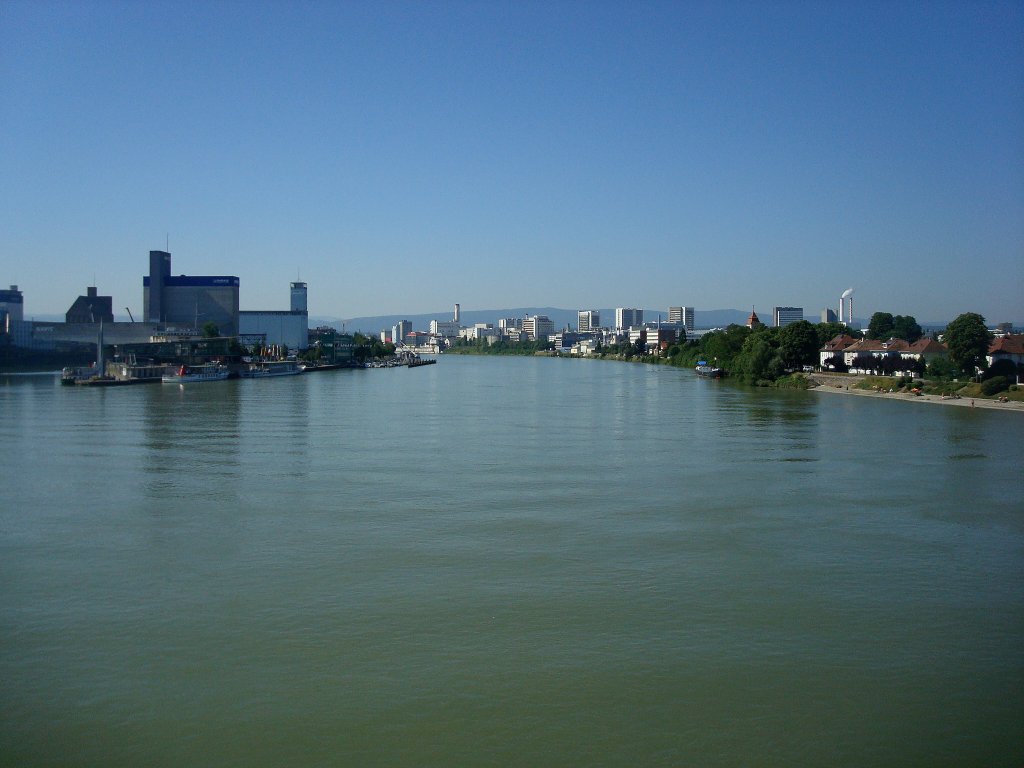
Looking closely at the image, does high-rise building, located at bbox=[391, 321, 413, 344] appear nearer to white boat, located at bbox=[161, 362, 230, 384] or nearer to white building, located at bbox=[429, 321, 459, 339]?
white building, located at bbox=[429, 321, 459, 339]

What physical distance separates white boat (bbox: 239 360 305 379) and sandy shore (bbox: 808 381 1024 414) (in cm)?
1193

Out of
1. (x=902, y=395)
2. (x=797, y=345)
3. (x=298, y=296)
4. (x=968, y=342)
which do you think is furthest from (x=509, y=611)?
(x=298, y=296)

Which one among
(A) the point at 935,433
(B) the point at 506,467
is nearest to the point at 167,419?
(B) the point at 506,467

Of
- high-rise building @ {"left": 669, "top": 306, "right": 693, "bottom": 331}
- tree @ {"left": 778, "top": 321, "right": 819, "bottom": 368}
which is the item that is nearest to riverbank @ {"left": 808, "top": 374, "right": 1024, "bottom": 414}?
tree @ {"left": 778, "top": 321, "right": 819, "bottom": 368}

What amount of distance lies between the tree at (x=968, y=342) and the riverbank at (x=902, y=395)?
1050 mm

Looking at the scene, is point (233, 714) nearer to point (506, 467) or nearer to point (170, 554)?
point (170, 554)

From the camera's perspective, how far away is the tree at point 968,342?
511 inches

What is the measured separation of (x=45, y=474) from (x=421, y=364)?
2768cm

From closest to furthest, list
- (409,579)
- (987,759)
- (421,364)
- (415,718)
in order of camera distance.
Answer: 1. (987,759)
2. (415,718)
3. (409,579)
4. (421,364)

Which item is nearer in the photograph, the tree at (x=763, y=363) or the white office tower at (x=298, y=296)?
the tree at (x=763, y=363)

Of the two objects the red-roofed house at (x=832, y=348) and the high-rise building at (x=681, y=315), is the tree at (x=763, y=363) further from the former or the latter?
the high-rise building at (x=681, y=315)

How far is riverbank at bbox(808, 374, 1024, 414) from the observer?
11031mm

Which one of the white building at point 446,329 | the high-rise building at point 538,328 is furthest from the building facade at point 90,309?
the white building at point 446,329

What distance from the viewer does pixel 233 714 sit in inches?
92.5
